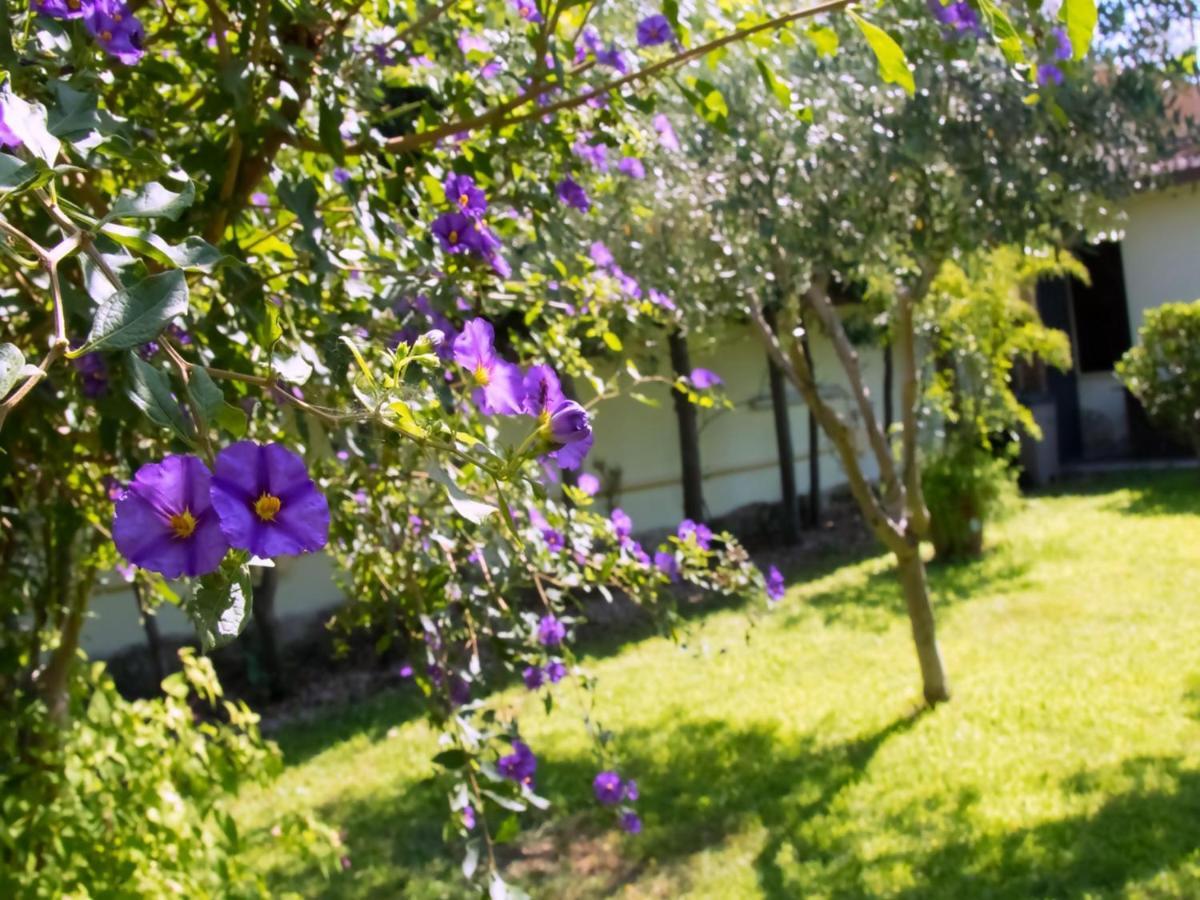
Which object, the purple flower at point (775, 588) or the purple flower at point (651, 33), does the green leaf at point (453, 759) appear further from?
the purple flower at point (775, 588)

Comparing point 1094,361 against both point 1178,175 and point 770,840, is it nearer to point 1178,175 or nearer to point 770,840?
point 1178,175

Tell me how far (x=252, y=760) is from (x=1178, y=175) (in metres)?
8.77

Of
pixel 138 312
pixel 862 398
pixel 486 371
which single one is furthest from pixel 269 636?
pixel 138 312

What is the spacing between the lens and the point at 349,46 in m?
2.05

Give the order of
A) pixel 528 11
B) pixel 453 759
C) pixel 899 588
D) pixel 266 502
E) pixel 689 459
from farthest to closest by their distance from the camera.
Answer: pixel 689 459, pixel 899 588, pixel 528 11, pixel 453 759, pixel 266 502

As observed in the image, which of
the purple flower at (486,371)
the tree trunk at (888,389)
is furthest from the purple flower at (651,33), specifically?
the tree trunk at (888,389)

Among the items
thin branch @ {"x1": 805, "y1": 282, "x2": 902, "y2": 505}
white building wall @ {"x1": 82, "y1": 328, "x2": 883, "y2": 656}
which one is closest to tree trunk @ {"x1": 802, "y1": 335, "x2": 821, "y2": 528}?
white building wall @ {"x1": 82, "y1": 328, "x2": 883, "y2": 656}

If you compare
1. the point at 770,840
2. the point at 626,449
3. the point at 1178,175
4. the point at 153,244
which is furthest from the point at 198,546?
the point at 1178,175

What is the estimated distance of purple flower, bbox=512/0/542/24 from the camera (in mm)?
2193

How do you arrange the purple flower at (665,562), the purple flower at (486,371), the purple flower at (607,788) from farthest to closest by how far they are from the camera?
the purple flower at (607,788)
the purple flower at (665,562)
the purple flower at (486,371)

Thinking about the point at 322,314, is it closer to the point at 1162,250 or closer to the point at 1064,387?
the point at 1162,250

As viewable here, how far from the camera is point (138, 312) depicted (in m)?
0.76

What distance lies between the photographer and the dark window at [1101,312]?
1103cm

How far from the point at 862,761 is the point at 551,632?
2523 mm
